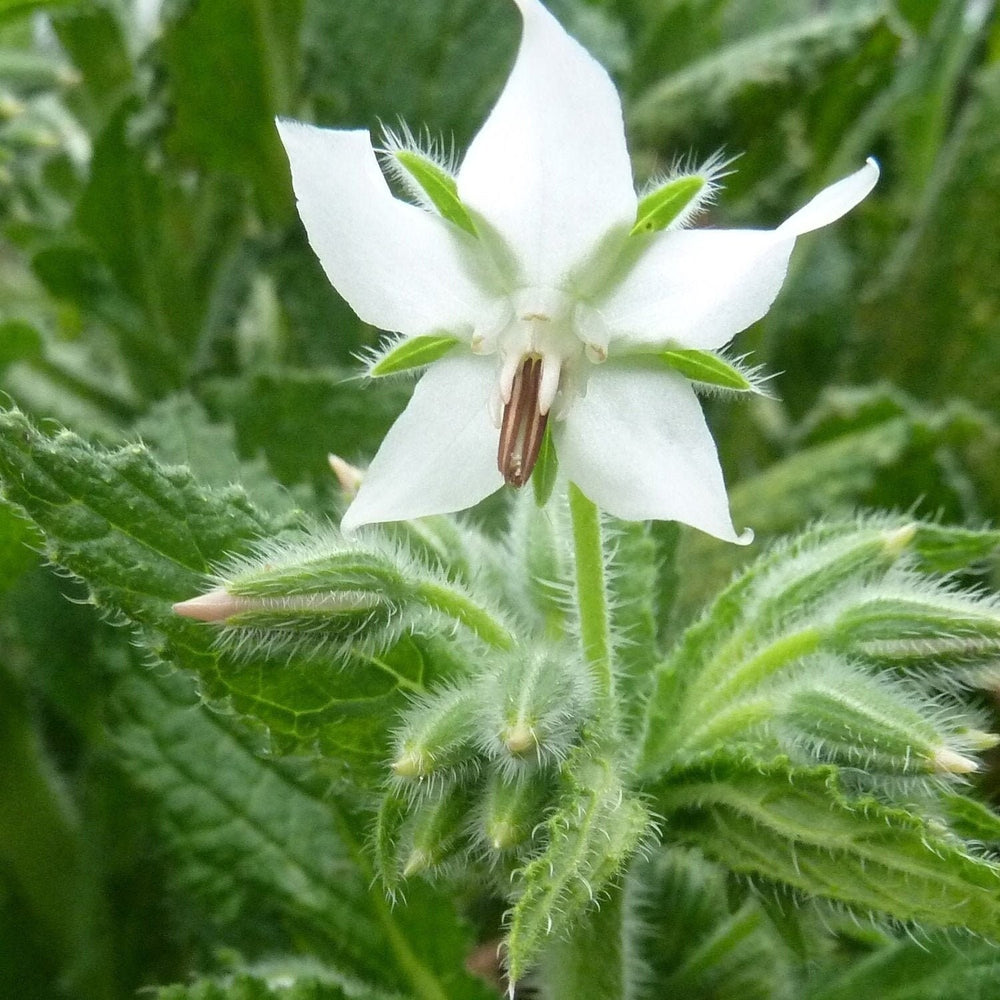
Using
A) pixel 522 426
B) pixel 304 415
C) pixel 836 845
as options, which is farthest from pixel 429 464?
pixel 304 415

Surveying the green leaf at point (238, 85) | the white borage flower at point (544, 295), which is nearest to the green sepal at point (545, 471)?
the white borage flower at point (544, 295)

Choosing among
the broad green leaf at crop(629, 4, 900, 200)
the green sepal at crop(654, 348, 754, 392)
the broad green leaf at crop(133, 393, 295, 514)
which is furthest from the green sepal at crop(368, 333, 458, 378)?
the broad green leaf at crop(629, 4, 900, 200)

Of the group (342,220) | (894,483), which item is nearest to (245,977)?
(342,220)

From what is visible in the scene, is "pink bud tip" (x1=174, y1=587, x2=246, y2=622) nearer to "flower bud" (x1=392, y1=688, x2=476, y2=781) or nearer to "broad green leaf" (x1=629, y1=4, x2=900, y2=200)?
"flower bud" (x1=392, y1=688, x2=476, y2=781)

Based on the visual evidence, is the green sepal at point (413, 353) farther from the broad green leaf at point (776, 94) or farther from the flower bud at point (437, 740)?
the broad green leaf at point (776, 94)

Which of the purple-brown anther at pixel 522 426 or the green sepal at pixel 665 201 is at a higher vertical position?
the green sepal at pixel 665 201

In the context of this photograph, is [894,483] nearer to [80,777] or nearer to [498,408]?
[498,408]
